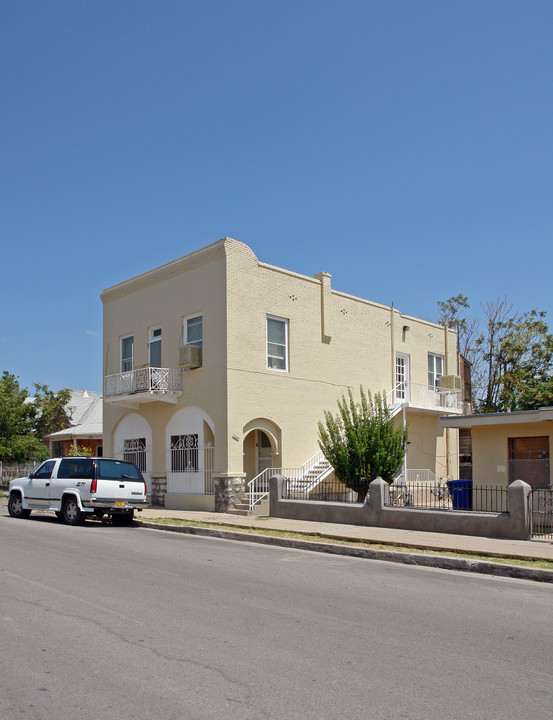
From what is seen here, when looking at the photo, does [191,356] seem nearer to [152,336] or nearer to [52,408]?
[152,336]

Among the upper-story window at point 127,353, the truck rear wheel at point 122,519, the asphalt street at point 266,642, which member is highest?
the upper-story window at point 127,353

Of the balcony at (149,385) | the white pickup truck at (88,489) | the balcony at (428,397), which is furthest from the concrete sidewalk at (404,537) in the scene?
the balcony at (428,397)

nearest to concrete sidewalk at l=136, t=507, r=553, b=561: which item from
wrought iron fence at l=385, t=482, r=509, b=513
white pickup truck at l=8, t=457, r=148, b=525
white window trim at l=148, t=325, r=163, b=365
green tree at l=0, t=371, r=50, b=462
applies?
wrought iron fence at l=385, t=482, r=509, b=513

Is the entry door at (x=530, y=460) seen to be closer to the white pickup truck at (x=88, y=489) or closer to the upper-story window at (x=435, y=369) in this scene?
the white pickup truck at (x=88, y=489)

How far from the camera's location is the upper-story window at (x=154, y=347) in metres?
25.7

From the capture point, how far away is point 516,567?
36.2ft

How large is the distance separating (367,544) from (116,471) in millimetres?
7528

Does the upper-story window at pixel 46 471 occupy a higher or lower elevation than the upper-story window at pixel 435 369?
lower

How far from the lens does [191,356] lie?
23250mm

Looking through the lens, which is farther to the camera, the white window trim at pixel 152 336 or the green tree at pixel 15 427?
the green tree at pixel 15 427

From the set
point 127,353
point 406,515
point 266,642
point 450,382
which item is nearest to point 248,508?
point 406,515

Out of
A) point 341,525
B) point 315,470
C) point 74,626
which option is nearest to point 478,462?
point 341,525

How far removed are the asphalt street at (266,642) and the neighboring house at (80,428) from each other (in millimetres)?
25641

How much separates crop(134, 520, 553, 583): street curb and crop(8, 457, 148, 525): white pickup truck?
2.07 m
